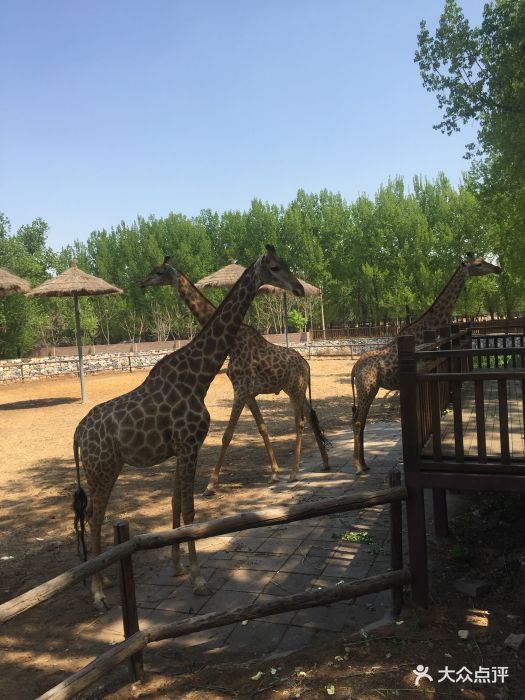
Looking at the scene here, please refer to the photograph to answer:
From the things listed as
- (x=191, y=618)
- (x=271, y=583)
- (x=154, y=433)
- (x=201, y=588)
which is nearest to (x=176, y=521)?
(x=201, y=588)

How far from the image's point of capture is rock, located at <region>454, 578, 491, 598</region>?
3963 millimetres

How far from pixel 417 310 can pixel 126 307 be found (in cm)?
2727

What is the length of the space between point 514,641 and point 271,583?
1.89 m

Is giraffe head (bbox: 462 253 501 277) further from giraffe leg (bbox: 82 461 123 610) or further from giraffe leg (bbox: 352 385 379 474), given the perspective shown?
giraffe leg (bbox: 82 461 123 610)

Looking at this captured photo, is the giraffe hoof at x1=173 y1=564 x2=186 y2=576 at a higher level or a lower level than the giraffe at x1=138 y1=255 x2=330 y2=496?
lower

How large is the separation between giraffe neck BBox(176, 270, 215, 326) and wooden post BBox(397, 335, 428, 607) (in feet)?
→ 12.4

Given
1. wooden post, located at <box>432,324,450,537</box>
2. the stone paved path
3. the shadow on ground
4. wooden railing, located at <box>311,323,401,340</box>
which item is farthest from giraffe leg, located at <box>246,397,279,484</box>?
wooden railing, located at <box>311,323,401,340</box>

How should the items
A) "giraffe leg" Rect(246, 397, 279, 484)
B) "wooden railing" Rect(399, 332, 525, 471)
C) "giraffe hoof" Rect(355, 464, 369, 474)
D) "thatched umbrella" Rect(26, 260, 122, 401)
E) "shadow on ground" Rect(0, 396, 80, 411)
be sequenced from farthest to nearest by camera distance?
"thatched umbrella" Rect(26, 260, 122, 401) → "shadow on ground" Rect(0, 396, 80, 411) → "giraffe leg" Rect(246, 397, 279, 484) → "giraffe hoof" Rect(355, 464, 369, 474) → "wooden railing" Rect(399, 332, 525, 471)

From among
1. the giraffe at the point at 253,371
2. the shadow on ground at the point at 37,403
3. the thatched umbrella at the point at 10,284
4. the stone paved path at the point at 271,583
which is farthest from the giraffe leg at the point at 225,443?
the thatched umbrella at the point at 10,284

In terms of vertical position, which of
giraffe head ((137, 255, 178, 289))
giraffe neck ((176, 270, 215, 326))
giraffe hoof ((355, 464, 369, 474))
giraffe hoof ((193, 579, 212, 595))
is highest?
giraffe head ((137, 255, 178, 289))

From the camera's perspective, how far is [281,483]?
7363 millimetres

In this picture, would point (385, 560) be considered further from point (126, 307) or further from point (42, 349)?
point (126, 307)

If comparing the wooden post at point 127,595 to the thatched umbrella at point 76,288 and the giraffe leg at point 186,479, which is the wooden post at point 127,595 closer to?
the giraffe leg at point 186,479

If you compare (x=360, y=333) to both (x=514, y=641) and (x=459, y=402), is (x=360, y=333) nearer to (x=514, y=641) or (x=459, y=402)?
(x=459, y=402)
